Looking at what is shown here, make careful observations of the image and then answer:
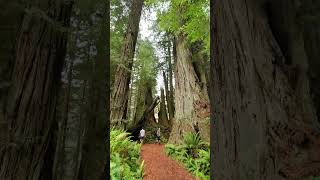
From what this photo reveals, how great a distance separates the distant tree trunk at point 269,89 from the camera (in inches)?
116

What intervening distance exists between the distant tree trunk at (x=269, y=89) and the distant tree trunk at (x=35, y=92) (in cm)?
162

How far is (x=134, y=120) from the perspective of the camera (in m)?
24.8

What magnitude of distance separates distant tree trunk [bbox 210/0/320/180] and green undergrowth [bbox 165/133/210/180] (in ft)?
36.0

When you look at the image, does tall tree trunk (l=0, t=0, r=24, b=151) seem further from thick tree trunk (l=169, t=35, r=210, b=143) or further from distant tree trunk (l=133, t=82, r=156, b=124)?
distant tree trunk (l=133, t=82, r=156, b=124)

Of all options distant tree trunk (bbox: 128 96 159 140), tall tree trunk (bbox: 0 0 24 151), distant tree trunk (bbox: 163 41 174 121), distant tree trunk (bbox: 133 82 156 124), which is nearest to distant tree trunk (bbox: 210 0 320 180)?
tall tree trunk (bbox: 0 0 24 151)

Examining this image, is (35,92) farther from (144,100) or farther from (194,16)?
(144,100)

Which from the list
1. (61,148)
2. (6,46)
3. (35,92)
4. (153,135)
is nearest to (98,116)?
(61,148)

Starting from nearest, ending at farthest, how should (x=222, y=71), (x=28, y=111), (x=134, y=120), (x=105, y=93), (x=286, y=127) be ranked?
1. (x=28, y=111)
2. (x=105, y=93)
3. (x=286, y=127)
4. (x=222, y=71)
5. (x=134, y=120)

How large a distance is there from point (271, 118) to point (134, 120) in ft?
72.2

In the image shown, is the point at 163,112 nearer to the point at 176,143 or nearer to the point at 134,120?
the point at 134,120

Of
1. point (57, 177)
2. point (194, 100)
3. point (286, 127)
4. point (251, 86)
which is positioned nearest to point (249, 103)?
point (251, 86)

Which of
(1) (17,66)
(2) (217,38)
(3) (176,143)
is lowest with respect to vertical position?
(3) (176,143)

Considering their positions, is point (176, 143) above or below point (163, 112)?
below

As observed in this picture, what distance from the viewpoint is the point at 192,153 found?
55.6ft
